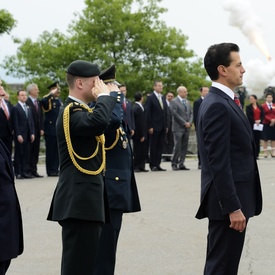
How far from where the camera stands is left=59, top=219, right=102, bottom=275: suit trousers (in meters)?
5.79

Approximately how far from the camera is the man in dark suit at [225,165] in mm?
5688

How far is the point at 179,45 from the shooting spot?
5647cm

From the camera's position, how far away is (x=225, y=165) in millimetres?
5684

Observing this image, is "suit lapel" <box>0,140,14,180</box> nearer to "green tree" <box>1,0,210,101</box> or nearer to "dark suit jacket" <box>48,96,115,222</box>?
"dark suit jacket" <box>48,96,115,222</box>

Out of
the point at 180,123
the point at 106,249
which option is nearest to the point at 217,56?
the point at 106,249

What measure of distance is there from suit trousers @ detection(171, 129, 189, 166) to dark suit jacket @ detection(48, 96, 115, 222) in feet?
43.7

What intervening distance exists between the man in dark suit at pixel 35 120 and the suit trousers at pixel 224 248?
12.9m

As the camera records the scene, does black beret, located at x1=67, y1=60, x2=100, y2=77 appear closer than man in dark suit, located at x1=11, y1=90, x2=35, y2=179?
Yes

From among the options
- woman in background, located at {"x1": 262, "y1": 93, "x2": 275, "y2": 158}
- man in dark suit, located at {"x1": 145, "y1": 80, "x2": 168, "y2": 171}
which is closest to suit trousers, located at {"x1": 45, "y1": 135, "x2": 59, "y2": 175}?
man in dark suit, located at {"x1": 145, "y1": 80, "x2": 168, "y2": 171}

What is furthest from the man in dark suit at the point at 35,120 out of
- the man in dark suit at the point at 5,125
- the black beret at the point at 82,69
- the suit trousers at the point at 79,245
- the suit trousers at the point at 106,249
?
the suit trousers at the point at 79,245

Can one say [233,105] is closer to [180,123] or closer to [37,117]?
[37,117]

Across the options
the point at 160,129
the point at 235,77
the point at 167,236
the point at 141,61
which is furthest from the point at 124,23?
the point at 235,77

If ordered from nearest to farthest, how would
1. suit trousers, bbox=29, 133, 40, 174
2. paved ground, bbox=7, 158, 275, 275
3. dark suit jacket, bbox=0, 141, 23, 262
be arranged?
dark suit jacket, bbox=0, 141, 23, 262, paved ground, bbox=7, 158, 275, 275, suit trousers, bbox=29, 133, 40, 174

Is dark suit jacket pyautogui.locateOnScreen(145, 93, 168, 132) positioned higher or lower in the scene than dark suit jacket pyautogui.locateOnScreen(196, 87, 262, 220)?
lower
